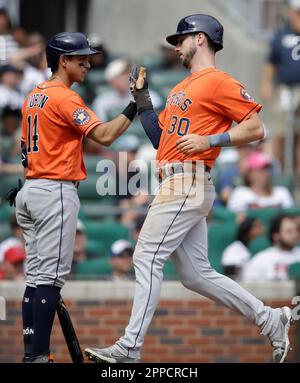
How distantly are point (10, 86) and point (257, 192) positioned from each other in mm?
3180

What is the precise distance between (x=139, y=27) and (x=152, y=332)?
5811 millimetres

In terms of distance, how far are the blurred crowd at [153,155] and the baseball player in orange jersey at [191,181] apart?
2.76 metres

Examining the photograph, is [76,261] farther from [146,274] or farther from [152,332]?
[146,274]

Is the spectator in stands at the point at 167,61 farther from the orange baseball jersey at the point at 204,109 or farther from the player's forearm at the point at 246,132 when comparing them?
the player's forearm at the point at 246,132

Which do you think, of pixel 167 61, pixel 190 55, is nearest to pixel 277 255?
pixel 190 55

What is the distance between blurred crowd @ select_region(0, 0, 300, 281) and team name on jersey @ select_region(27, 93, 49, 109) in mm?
2906

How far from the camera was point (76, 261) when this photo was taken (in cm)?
1002

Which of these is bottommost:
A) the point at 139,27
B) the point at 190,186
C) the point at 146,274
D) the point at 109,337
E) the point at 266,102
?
the point at 109,337

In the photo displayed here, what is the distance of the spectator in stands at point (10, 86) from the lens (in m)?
12.5

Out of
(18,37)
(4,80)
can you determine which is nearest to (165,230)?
(4,80)

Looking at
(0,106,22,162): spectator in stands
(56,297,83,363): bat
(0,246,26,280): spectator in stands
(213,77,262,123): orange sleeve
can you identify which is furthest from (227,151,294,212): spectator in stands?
(213,77,262,123): orange sleeve

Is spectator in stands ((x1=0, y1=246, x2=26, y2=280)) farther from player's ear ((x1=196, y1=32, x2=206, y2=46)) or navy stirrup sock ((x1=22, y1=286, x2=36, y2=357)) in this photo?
player's ear ((x1=196, y1=32, x2=206, y2=46))

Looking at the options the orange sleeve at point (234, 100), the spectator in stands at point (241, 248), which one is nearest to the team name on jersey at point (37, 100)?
the orange sleeve at point (234, 100)

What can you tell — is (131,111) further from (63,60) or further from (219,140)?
(219,140)
